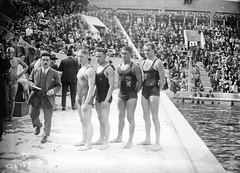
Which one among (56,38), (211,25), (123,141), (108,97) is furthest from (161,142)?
(56,38)

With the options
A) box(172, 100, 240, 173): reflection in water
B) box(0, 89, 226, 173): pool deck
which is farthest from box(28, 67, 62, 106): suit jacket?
box(172, 100, 240, 173): reflection in water

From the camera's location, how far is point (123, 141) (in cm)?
402

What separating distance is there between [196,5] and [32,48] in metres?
2.84

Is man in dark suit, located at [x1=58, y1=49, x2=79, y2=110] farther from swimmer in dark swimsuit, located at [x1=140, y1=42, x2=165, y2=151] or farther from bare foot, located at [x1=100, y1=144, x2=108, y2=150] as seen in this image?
bare foot, located at [x1=100, y1=144, x2=108, y2=150]

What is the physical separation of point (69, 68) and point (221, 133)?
3654mm

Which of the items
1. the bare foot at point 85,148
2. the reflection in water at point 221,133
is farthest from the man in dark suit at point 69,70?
the reflection in water at point 221,133

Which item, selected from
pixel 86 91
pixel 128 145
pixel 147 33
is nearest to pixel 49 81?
pixel 86 91

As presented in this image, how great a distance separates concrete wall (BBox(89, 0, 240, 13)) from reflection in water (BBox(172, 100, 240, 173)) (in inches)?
92.7

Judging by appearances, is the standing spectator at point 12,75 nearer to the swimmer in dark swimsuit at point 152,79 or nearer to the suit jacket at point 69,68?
the suit jacket at point 69,68

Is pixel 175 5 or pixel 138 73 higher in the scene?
pixel 175 5

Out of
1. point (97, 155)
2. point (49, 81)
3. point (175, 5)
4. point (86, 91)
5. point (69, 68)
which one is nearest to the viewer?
point (97, 155)

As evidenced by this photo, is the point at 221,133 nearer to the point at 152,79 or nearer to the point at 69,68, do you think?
the point at 152,79

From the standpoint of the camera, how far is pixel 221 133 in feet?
20.3

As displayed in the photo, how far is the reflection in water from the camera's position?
451cm
